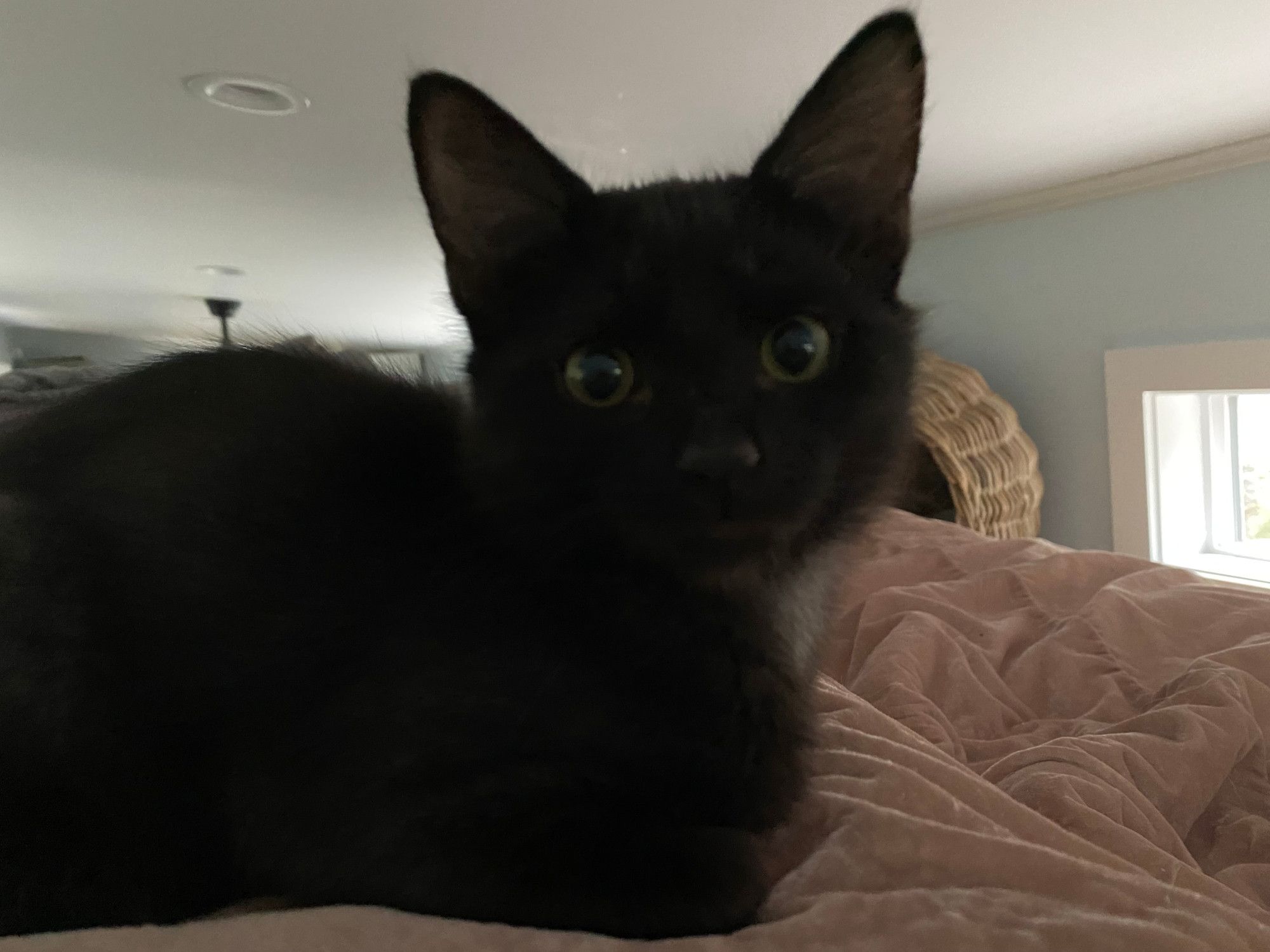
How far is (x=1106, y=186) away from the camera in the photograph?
2098mm

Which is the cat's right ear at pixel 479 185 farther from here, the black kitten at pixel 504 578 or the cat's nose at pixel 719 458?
the cat's nose at pixel 719 458

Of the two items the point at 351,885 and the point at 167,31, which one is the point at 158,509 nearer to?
the point at 351,885

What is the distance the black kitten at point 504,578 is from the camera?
0.55m

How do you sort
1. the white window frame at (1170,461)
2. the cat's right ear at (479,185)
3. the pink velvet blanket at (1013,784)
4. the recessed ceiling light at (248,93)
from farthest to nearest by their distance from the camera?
the white window frame at (1170,461) → the recessed ceiling light at (248,93) → the cat's right ear at (479,185) → the pink velvet blanket at (1013,784)

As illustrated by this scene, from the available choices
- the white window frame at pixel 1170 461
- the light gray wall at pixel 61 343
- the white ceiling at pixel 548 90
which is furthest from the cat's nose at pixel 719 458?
the light gray wall at pixel 61 343

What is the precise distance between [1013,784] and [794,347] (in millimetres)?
474

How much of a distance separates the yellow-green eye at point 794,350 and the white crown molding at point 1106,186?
1.54m

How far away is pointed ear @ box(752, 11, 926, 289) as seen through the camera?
0.63 m

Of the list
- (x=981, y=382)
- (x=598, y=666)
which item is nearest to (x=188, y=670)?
(x=598, y=666)

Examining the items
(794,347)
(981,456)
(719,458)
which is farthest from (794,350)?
(981,456)

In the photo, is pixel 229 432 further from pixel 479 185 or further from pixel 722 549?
pixel 722 549

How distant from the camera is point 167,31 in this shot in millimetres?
1389

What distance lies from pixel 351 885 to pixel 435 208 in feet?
1.59

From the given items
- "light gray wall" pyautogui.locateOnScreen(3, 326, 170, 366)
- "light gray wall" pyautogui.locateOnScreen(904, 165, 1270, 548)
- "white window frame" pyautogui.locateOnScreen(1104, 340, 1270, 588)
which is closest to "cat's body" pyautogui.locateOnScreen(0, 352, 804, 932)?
"light gray wall" pyautogui.locateOnScreen(904, 165, 1270, 548)
